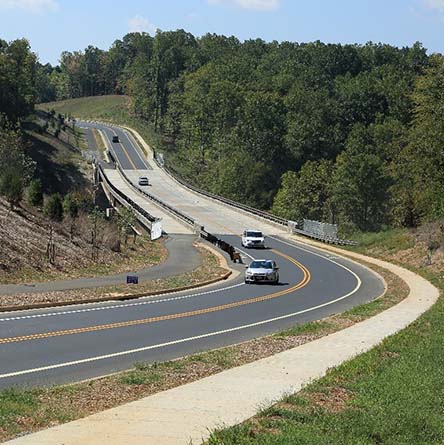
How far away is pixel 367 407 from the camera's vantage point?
1190 centimetres

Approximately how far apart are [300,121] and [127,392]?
385 feet

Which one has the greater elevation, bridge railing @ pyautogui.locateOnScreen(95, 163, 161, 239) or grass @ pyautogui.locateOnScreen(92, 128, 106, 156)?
grass @ pyautogui.locateOnScreen(92, 128, 106, 156)

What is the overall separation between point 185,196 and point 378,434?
84175 mm

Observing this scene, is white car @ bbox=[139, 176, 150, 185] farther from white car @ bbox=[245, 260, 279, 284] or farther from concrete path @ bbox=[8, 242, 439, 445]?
concrete path @ bbox=[8, 242, 439, 445]

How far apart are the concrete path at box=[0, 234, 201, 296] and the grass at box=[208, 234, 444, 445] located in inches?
533

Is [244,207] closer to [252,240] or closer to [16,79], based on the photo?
[252,240]

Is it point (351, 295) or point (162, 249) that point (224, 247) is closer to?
point (162, 249)

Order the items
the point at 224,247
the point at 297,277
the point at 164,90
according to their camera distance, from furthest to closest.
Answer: the point at 164,90 < the point at 224,247 < the point at 297,277

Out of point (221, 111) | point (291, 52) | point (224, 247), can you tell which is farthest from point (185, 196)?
point (291, 52)

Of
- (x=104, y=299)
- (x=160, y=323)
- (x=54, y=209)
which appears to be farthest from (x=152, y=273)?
(x=160, y=323)

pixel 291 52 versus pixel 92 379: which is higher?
pixel 291 52

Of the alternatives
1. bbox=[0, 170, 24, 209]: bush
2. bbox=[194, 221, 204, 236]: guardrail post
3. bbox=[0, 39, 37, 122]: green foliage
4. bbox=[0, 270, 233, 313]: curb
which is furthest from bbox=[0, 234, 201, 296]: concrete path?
bbox=[0, 39, 37, 122]: green foliage

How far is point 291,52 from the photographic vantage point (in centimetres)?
18488

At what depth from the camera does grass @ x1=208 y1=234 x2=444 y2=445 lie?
9969 mm
